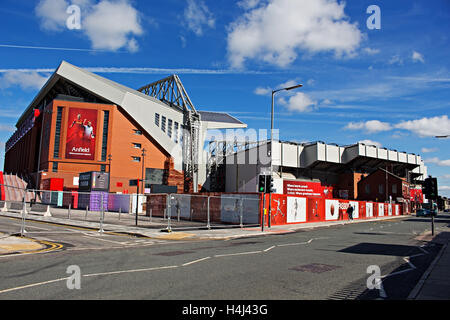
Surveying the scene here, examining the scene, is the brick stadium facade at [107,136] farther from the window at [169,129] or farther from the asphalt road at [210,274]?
the asphalt road at [210,274]

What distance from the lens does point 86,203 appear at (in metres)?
26.2

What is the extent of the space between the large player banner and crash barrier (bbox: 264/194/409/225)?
45266 mm

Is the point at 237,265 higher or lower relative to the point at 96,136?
lower

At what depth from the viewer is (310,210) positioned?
3419 centimetres

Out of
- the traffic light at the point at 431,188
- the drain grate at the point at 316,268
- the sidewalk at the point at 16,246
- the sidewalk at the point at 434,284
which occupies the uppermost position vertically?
the traffic light at the point at 431,188

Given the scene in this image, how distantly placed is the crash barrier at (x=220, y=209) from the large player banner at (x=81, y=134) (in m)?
37.5

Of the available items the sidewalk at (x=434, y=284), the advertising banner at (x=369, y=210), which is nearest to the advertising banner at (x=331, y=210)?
the advertising banner at (x=369, y=210)

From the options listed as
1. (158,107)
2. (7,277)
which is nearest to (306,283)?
(7,277)

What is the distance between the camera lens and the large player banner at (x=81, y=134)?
62.8 metres

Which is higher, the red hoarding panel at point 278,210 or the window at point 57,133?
the window at point 57,133

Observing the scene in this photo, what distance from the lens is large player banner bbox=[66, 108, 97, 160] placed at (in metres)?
62.8

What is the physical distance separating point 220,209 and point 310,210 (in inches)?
430

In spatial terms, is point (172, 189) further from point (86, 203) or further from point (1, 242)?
point (1, 242)
